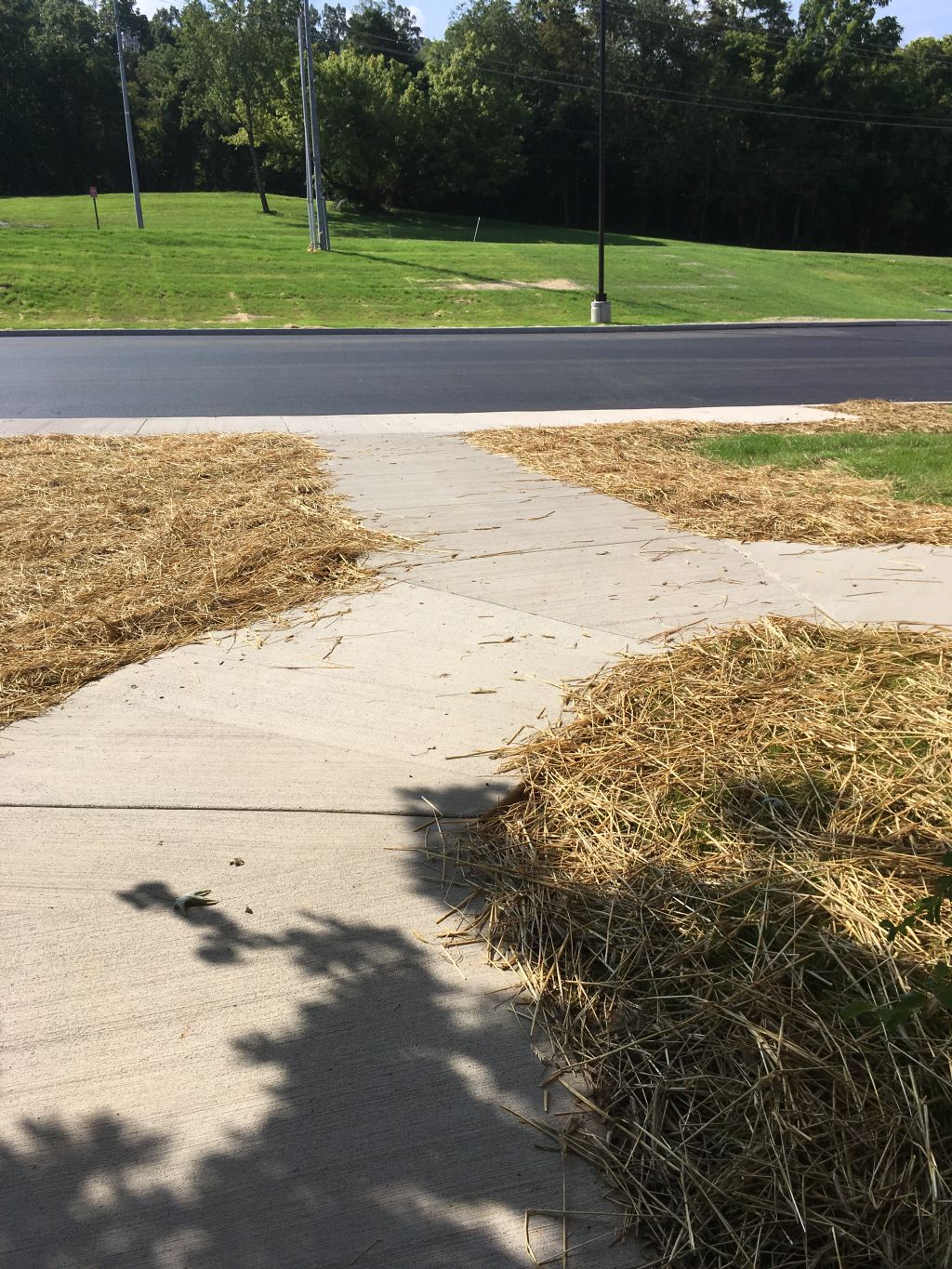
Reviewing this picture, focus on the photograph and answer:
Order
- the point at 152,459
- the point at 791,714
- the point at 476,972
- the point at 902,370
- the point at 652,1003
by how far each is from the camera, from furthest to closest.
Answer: the point at 902,370 < the point at 152,459 < the point at 791,714 < the point at 476,972 < the point at 652,1003

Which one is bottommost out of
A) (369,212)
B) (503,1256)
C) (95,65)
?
(503,1256)

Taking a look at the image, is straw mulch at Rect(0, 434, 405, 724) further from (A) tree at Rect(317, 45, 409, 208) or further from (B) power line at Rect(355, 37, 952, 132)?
(B) power line at Rect(355, 37, 952, 132)

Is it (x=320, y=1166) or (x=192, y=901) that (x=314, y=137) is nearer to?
(x=192, y=901)

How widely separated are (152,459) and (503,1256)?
770cm

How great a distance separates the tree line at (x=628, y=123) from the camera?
63.2 metres

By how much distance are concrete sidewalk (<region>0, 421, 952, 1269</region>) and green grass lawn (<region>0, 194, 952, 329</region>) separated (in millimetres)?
21078

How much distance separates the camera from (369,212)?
5612 cm

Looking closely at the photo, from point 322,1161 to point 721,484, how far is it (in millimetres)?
6292

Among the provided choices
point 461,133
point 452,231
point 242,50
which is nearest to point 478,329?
point 452,231

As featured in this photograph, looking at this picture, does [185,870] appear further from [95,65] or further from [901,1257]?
[95,65]

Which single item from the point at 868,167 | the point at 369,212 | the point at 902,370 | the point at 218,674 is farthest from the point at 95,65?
the point at 218,674

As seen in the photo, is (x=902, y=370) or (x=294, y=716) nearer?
(x=294, y=716)

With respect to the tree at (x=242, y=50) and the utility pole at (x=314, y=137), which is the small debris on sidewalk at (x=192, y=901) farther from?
the tree at (x=242, y=50)

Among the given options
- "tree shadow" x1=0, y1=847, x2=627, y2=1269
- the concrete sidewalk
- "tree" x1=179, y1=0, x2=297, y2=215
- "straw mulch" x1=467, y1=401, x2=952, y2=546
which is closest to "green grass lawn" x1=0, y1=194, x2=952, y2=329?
"tree" x1=179, y1=0, x2=297, y2=215
